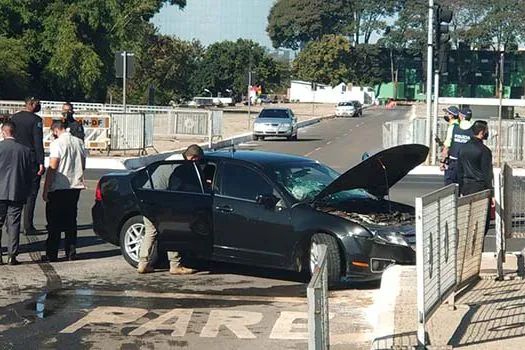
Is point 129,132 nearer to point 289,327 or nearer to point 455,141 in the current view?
point 455,141

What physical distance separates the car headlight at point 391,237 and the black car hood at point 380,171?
31.2 inches

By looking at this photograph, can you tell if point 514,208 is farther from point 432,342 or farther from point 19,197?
point 19,197

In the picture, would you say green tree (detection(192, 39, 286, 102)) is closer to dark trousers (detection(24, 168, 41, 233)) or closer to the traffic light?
the traffic light

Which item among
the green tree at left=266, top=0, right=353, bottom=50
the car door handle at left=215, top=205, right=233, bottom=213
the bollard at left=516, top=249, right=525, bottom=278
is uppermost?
the green tree at left=266, top=0, right=353, bottom=50

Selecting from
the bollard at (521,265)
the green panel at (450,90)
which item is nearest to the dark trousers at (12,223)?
the bollard at (521,265)

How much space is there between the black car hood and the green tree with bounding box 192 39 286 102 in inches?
3702

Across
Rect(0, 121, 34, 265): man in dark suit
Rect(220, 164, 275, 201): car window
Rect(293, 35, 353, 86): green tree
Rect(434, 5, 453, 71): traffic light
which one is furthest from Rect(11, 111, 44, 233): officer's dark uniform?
Rect(293, 35, 353, 86): green tree

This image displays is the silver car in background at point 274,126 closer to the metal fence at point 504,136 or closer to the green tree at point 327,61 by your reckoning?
the metal fence at point 504,136

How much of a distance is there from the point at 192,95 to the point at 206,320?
10393 centimetres

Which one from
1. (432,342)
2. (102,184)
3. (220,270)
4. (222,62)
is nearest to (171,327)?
(432,342)

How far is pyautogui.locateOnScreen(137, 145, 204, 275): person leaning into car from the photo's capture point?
1127cm

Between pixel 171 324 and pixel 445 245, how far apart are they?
255 centimetres

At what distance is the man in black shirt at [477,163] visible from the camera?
1175 centimetres

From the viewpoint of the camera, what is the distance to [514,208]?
1131 centimetres
